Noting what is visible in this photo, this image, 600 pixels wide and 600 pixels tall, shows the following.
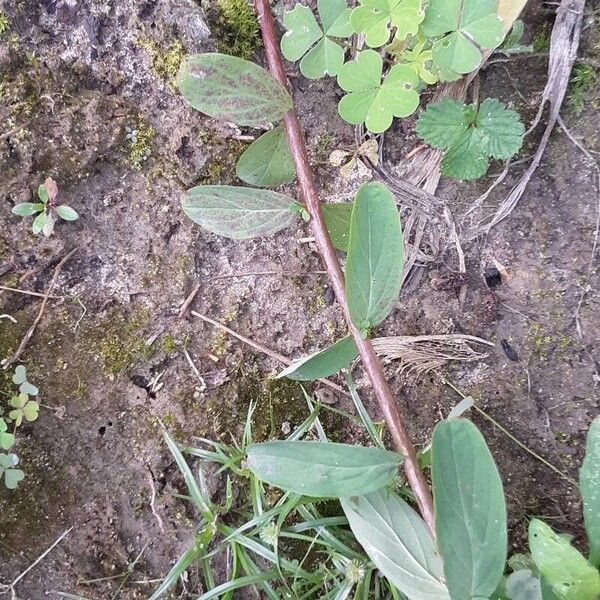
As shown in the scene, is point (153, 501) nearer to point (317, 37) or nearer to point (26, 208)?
point (26, 208)

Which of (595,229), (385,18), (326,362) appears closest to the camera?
(326,362)

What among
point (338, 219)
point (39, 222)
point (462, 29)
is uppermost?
point (462, 29)

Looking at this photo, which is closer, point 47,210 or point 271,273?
point 47,210

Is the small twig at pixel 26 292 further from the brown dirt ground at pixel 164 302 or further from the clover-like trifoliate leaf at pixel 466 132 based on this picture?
the clover-like trifoliate leaf at pixel 466 132

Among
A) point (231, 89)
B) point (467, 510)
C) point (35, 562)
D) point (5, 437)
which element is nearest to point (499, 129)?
point (231, 89)

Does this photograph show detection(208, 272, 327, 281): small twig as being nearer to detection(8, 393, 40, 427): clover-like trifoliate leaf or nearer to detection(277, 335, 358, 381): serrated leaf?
detection(277, 335, 358, 381): serrated leaf

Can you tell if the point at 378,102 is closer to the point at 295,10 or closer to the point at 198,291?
the point at 295,10
